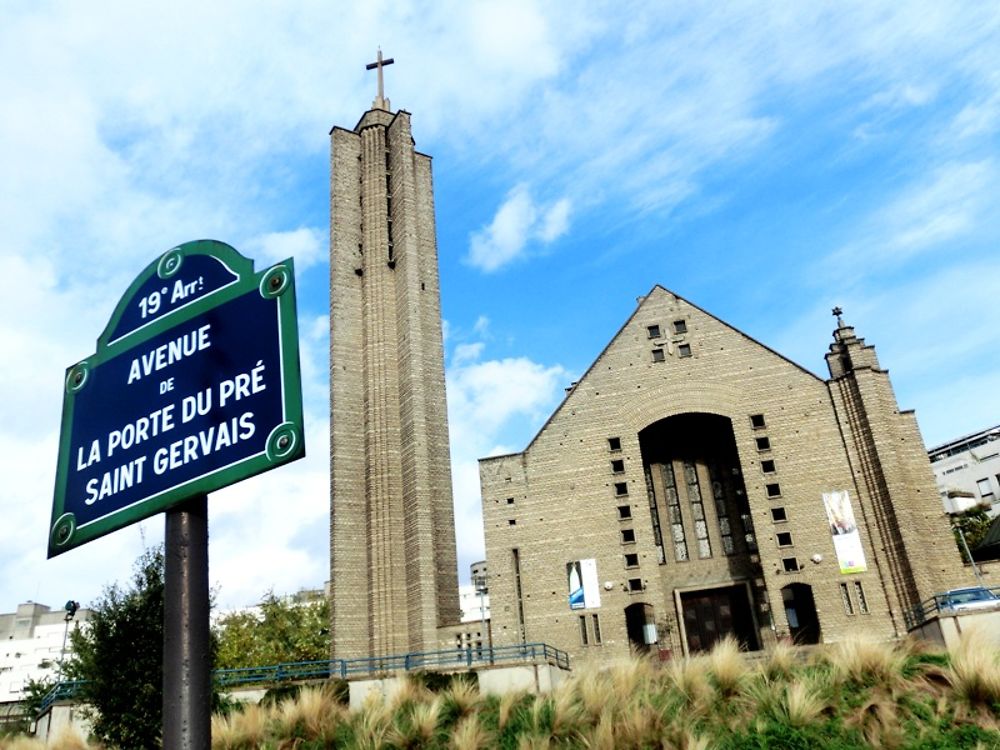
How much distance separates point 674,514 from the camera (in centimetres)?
3978

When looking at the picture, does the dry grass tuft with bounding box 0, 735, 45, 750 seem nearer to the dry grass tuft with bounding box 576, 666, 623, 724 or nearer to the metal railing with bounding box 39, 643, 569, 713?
the metal railing with bounding box 39, 643, 569, 713

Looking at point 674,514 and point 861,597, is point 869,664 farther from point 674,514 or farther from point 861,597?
point 674,514

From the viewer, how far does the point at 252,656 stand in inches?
1919

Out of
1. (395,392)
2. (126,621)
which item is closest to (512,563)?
(395,392)

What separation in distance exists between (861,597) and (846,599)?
1.97ft

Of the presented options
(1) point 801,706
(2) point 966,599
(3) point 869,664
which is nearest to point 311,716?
(1) point 801,706

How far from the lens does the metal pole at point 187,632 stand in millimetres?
3439

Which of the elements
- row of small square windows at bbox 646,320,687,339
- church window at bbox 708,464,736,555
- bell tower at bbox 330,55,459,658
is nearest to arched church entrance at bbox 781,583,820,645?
church window at bbox 708,464,736,555

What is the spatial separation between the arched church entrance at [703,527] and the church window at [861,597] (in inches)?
157

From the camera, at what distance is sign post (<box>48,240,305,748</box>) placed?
11.9 feet

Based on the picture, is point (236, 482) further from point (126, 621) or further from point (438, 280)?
point (438, 280)

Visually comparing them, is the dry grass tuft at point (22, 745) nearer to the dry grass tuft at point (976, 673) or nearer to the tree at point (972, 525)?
the dry grass tuft at point (976, 673)

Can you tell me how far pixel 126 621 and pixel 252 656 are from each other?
36898mm

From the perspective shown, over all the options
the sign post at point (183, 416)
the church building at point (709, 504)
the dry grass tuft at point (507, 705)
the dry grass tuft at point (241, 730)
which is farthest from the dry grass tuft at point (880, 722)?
the church building at point (709, 504)
